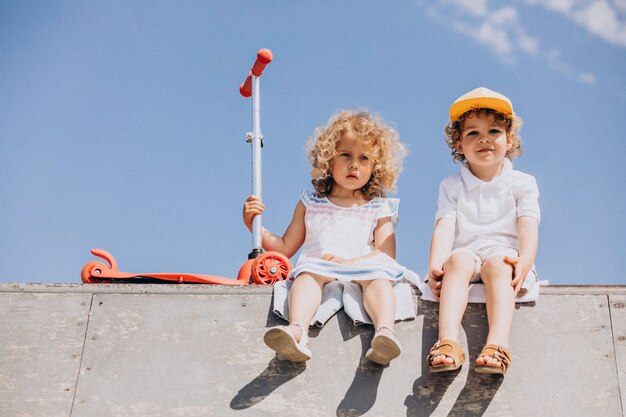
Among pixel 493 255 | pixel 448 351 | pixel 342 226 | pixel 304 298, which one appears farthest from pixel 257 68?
pixel 448 351

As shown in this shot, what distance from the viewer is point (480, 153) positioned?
349 cm

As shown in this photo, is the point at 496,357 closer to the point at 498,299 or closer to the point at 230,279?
the point at 498,299

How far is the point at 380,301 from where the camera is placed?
9.93 feet

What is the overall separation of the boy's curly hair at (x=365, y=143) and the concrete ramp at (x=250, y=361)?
0.76 metres

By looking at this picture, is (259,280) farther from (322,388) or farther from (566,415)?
(566,415)

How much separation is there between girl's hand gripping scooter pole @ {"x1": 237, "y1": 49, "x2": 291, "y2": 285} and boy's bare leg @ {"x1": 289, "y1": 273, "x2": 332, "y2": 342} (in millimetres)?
282

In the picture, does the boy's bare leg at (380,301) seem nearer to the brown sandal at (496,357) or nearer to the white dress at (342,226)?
the white dress at (342,226)

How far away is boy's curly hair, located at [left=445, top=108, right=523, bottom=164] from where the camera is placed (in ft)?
11.6

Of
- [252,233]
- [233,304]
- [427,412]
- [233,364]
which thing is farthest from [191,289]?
[427,412]

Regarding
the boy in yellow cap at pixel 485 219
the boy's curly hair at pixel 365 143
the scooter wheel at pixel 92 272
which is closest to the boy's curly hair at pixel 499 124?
the boy in yellow cap at pixel 485 219

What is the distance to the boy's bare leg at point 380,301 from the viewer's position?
9.73 feet

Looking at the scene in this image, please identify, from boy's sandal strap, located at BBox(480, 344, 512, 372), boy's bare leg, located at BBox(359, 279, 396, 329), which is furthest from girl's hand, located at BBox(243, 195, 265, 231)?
boy's sandal strap, located at BBox(480, 344, 512, 372)

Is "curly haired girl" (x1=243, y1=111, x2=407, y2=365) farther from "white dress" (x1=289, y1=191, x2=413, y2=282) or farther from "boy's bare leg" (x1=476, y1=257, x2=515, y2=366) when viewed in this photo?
"boy's bare leg" (x1=476, y1=257, x2=515, y2=366)

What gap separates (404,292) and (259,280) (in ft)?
1.98
